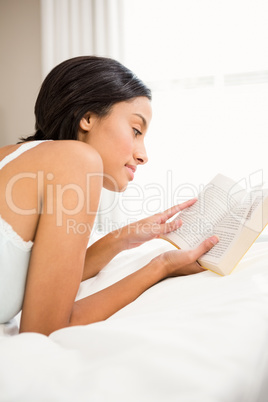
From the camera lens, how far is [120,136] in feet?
4.02

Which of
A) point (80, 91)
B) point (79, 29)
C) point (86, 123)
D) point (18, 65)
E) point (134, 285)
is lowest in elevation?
point (134, 285)

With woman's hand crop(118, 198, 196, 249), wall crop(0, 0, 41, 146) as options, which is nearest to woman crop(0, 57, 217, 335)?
woman's hand crop(118, 198, 196, 249)

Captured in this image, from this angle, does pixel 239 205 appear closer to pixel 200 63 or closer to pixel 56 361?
pixel 56 361

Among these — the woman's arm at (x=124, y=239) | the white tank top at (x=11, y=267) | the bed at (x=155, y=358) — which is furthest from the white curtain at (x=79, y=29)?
the bed at (x=155, y=358)

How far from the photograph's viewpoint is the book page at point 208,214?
112 centimetres


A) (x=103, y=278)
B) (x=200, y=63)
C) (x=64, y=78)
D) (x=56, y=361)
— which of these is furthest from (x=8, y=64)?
(x=56, y=361)

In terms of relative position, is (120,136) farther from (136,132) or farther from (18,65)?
(18,65)

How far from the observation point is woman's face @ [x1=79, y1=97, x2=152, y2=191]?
1222mm

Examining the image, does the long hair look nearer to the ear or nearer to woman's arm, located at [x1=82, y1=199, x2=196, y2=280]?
the ear

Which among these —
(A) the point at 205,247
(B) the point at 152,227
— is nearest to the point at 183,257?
(A) the point at 205,247

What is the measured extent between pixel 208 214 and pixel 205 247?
118mm

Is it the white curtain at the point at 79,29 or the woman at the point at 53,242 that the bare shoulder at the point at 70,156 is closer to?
the woman at the point at 53,242

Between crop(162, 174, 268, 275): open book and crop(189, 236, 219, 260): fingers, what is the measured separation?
0.01 meters

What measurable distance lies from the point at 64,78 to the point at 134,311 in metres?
0.77
